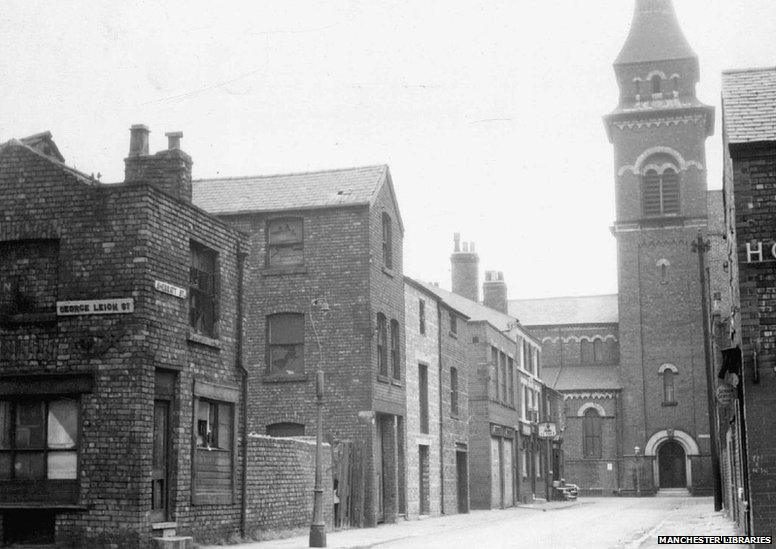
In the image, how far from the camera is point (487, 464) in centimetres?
4234

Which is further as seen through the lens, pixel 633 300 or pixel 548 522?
pixel 633 300

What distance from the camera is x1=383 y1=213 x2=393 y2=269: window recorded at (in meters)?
30.3

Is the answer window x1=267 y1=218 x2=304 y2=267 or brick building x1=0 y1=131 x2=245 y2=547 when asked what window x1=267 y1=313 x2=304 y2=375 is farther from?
brick building x1=0 y1=131 x2=245 y2=547

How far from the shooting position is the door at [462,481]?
38656 millimetres

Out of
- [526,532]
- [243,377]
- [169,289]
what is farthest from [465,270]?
[169,289]

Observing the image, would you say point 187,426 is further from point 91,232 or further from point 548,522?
point 548,522

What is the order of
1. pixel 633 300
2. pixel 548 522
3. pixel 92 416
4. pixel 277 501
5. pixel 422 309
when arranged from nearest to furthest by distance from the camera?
pixel 92 416, pixel 277 501, pixel 548 522, pixel 422 309, pixel 633 300

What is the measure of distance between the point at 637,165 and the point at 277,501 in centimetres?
4860

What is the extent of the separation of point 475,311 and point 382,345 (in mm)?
18842

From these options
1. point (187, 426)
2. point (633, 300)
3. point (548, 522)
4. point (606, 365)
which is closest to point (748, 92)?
point (187, 426)

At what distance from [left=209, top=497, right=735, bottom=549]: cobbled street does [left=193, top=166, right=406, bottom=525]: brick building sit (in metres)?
2.56

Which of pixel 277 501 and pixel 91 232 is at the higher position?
pixel 91 232

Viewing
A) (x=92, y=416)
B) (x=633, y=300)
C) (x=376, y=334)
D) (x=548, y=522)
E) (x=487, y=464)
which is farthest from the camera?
(x=633, y=300)

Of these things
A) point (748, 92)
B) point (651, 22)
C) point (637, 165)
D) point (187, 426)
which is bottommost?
point (187, 426)
